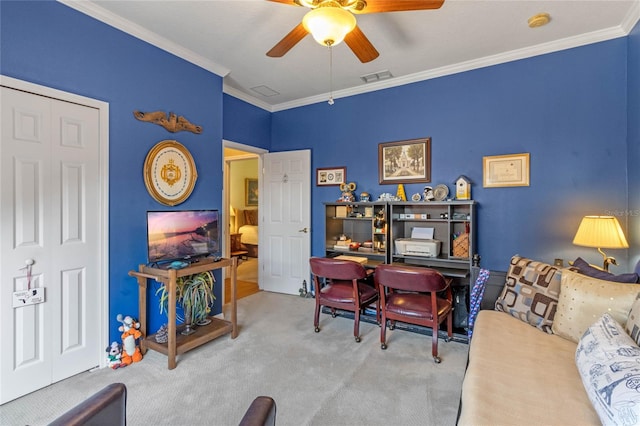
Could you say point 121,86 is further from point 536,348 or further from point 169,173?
point 536,348

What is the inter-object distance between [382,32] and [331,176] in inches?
77.8

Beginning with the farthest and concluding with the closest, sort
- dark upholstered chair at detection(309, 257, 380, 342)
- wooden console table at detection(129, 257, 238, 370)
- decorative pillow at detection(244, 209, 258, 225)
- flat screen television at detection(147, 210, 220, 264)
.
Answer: decorative pillow at detection(244, 209, 258, 225), dark upholstered chair at detection(309, 257, 380, 342), flat screen television at detection(147, 210, 220, 264), wooden console table at detection(129, 257, 238, 370)

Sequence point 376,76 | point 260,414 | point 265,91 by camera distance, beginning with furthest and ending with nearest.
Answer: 1. point 265,91
2. point 376,76
3. point 260,414

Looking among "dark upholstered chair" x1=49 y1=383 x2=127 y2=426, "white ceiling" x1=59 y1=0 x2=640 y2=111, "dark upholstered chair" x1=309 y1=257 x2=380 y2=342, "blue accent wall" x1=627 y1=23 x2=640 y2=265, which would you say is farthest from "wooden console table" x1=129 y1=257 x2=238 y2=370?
"blue accent wall" x1=627 y1=23 x2=640 y2=265

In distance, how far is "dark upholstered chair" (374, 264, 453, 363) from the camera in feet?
8.21

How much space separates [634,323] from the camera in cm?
142

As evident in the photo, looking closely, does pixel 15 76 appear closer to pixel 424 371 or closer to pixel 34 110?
pixel 34 110

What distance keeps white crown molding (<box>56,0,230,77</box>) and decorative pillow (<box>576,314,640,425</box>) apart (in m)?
3.73

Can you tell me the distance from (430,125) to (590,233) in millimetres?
1901

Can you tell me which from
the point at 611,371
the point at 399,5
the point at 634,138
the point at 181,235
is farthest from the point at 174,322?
the point at 634,138

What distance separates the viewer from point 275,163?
467 centimetres

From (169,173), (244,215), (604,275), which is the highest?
(169,173)

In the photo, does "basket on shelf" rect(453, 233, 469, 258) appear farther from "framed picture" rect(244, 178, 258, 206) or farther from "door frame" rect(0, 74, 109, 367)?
"framed picture" rect(244, 178, 258, 206)

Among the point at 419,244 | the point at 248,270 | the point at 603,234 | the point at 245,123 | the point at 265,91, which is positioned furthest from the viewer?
the point at 248,270
